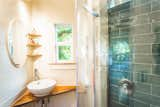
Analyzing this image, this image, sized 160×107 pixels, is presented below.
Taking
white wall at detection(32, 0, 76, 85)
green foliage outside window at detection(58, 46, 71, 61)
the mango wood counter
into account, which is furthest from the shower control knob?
green foliage outside window at detection(58, 46, 71, 61)

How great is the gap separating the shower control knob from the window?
1383mm

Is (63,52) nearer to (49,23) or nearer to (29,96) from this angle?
(49,23)

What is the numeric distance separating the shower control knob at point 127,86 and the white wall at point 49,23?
1325 mm

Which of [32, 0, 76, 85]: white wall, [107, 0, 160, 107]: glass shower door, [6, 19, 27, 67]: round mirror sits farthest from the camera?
[32, 0, 76, 85]: white wall

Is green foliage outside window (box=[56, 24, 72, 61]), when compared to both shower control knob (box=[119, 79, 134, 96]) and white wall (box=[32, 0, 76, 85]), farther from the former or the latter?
shower control knob (box=[119, 79, 134, 96])

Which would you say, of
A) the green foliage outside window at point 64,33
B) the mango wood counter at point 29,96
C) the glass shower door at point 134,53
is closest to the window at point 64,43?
the green foliage outside window at point 64,33

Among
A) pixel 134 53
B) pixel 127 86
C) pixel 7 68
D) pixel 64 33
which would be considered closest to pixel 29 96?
pixel 7 68

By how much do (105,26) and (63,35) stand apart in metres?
1.28

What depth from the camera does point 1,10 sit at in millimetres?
1953

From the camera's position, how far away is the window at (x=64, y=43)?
3168 mm

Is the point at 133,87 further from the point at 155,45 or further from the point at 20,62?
the point at 20,62

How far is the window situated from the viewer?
3168 millimetres

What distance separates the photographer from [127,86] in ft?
6.25

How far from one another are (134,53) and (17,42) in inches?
63.6
